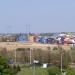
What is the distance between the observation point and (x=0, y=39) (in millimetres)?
45250

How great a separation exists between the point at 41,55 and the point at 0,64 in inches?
619

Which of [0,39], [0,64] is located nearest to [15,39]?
[0,39]

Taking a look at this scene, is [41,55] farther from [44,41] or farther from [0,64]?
[44,41]

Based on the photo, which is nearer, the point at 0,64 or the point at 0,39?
the point at 0,64

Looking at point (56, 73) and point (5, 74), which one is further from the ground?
point (5, 74)

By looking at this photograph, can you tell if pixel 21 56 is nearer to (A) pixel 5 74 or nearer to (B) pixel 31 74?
(B) pixel 31 74

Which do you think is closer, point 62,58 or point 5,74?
point 5,74

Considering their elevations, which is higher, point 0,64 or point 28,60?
point 0,64

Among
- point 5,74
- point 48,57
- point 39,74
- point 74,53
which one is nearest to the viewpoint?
point 5,74

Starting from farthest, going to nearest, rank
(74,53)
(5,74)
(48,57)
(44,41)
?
(44,41)
(74,53)
(48,57)
(5,74)

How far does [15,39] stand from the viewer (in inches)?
1804

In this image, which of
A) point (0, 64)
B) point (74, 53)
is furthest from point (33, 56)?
point (0, 64)

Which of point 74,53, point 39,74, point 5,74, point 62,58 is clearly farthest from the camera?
point 74,53

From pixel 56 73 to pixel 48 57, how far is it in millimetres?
8564
